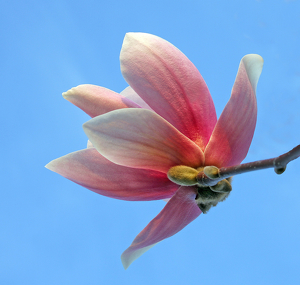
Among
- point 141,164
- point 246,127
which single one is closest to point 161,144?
point 141,164

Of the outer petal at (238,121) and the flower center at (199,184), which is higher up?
the outer petal at (238,121)

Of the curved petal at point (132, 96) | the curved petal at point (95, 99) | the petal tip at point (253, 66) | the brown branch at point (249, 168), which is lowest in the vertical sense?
the brown branch at point (249, 168)

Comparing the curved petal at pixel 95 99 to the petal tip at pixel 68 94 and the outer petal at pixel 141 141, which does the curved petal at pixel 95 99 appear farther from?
the outer petal at pixel 141 141

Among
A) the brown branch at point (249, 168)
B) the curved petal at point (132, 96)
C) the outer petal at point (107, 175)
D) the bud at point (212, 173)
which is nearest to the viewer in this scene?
the brown branch at point (249, 168)

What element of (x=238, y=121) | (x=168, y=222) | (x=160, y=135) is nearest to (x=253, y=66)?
(x=238, y=121)

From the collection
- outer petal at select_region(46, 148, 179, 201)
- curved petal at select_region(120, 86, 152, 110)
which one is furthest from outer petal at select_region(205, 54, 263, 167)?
curved petal at select_region(120, 86, 152, 110)

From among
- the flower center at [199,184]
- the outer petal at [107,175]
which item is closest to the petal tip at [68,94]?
the outer petal at [107,175]

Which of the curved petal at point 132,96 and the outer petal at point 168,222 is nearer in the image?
the outer petal at point 168,222

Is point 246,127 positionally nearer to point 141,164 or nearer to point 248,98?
point 248,98

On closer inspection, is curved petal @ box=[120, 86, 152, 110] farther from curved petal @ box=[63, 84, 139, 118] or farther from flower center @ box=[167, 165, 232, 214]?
flower center @ box=[167, 165, 232, 214]
